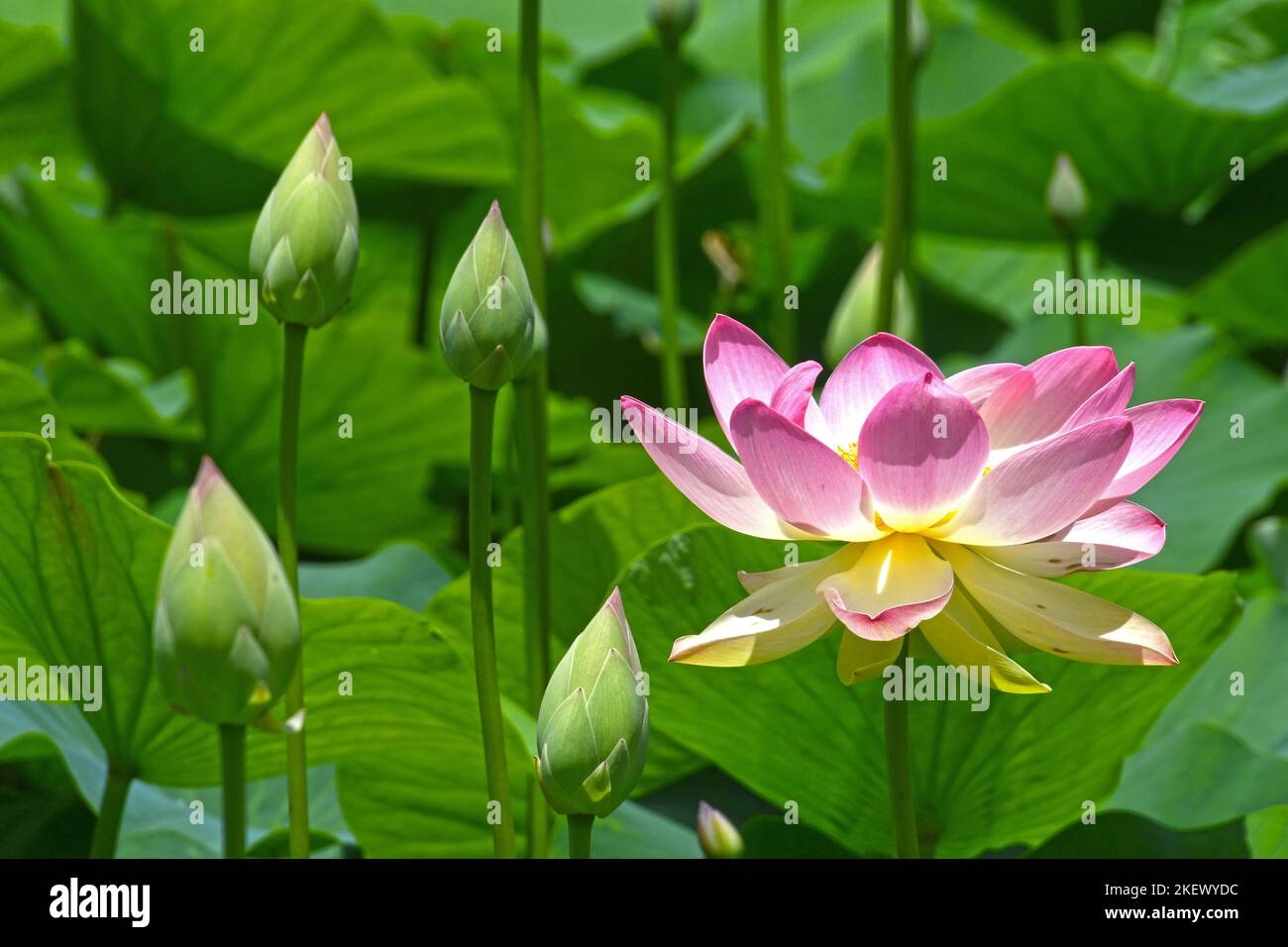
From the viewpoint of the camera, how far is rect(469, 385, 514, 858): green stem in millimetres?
Answer: 433

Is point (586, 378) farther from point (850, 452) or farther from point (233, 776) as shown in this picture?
point (233, 776)

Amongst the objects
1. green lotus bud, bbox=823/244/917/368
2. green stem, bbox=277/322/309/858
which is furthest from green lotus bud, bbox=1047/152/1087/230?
green stem, bbox=277/322/309/858

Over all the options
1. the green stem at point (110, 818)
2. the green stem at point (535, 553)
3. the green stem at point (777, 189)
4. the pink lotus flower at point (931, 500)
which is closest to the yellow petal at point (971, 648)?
the pink lotus flower at point (931, 500)

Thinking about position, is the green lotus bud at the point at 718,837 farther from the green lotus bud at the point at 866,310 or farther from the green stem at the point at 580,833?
the green lotus bud at the point at 866,310

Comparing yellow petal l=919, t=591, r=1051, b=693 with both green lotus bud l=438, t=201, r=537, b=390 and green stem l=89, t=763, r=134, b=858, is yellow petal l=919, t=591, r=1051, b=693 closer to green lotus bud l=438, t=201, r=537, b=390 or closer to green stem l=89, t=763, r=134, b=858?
green lotus bud l=438, t=201, r=537, b=390

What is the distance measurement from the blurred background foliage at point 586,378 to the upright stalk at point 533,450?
4 cm

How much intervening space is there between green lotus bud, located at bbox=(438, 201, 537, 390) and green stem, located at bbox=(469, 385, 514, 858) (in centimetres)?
1

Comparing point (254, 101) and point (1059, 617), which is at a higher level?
point (254, 101)

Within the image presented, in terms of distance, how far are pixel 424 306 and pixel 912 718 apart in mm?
679

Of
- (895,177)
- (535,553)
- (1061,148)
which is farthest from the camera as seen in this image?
(1061,148)

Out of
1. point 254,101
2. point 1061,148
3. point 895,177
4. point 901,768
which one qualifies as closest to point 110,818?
point 901,768

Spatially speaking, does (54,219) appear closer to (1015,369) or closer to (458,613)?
(458,613)

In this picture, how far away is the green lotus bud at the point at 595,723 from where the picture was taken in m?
0.38

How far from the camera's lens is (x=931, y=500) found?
398mm
